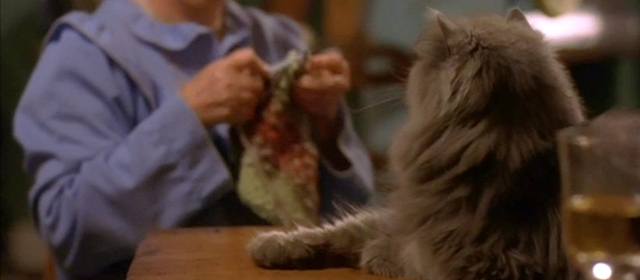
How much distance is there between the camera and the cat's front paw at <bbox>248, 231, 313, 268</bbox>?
2.86 feet

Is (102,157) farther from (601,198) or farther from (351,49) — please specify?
(601,198)

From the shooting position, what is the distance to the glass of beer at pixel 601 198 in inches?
25.2

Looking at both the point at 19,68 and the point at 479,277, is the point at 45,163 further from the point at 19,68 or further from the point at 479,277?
the point at 479,277

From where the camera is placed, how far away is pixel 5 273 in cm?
126

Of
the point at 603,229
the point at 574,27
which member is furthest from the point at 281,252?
the point at 574,27

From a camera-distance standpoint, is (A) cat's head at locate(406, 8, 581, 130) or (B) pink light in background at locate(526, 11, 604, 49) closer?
(A) cat's head at locate(406, 8, 581, 130)

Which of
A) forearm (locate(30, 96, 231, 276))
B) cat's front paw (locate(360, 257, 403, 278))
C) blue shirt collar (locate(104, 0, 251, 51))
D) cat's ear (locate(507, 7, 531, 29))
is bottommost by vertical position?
forearm (locate(30, 96, 231, 276))

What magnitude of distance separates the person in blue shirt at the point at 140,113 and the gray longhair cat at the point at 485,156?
1.48 feet

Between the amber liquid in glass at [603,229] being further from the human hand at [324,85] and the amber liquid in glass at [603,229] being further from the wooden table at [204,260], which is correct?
the human hand at [324,85]

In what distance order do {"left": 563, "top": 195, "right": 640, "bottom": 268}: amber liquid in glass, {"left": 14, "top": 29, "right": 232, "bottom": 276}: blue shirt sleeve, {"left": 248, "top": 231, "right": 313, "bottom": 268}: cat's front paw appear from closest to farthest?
{"left": 563, "top": 195, "right": 640, "bottom": 268}: amber liquid in glass
{"left": 248, "top": 231, "right": 313, "bottom": 268}: cat's front paw
{"left": 14, "top": 29, "right": 232, "bottom": 276}: blue shirt sleeve

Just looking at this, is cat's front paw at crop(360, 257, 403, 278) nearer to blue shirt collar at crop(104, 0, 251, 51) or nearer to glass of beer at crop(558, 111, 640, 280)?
glass of beer at crop(558, 111, 640, 280)

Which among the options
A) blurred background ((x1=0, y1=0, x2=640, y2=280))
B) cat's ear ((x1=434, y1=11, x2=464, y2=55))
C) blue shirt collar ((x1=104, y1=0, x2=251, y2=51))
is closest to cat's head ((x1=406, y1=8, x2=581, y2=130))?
cat's ear ((x1=434, y1=11, x2=464, y2=55))

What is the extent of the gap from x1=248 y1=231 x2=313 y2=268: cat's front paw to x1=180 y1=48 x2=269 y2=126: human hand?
340mm

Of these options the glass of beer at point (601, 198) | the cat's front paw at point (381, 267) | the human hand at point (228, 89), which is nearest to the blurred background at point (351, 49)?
the human hand at point (228, 89)
